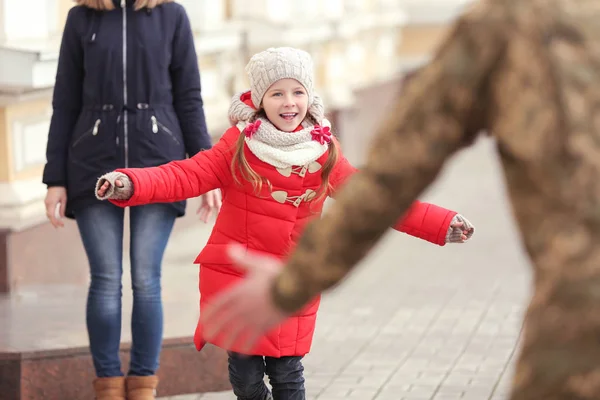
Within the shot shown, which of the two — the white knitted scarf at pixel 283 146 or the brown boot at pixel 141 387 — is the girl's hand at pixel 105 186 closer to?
the white knitted scarf at pixel 283 146

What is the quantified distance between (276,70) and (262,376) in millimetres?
997

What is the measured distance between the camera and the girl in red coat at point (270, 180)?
436cm

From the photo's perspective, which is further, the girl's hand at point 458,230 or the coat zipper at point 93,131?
the coat zipper at point 93,131

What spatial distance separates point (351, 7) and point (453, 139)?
48.4 ft

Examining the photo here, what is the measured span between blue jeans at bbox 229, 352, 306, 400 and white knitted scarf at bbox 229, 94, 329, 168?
646 millimetres

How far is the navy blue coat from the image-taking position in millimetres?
5180

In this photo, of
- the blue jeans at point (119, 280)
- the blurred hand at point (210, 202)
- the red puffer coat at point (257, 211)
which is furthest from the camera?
the blurred hand at point (210, 202)

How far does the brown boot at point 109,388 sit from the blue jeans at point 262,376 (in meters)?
0.81

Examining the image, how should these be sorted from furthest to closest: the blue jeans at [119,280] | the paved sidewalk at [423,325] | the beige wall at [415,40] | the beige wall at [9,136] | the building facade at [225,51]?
1. the beige wall at [415,40]
2. the beige wall at [9,136]
3. the building facade at [225,51]
4. the paved sidewalk at [423,325]
5. the blue jeans at [119,280]

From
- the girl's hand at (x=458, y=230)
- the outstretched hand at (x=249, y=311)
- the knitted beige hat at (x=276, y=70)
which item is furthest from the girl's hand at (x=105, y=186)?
the outstretched hand at (x=249, y=311)

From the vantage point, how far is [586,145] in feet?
7.17

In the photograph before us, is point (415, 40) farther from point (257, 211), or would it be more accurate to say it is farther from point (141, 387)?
point (257, 211)

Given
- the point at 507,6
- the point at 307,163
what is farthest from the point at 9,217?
the point at 507,6

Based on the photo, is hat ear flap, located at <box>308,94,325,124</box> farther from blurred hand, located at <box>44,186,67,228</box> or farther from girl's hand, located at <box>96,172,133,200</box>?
blurred hand, located at <box>44,186,67,228</box>
